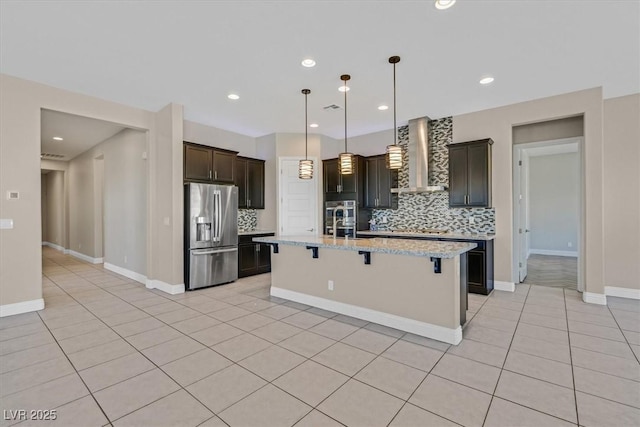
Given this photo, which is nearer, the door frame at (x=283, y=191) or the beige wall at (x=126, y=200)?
the beige wall at (x=126, y=200)

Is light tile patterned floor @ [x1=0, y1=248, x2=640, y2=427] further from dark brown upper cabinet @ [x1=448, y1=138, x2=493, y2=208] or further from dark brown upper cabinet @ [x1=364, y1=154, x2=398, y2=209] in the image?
dark brown upper cabinet @ [x1=364, y1=154, x2=398, y2=209]

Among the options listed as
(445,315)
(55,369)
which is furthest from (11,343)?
(445,315)

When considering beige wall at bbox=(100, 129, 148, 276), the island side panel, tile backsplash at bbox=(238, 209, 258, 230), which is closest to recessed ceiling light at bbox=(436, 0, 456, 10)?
the island side panel

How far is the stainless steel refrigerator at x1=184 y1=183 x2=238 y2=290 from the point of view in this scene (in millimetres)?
4902

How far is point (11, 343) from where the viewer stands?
294cm

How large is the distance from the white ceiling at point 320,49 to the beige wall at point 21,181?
0.27 meters

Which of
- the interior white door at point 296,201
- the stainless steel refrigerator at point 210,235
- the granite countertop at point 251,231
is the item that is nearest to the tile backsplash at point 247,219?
the granite countertop at point 251,231

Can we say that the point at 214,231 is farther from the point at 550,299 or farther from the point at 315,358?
the point at 550,299

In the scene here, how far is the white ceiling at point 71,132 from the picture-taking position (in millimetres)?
5130

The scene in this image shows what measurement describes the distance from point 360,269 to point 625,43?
3.64 m

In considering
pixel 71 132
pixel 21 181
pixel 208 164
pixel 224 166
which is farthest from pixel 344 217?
pixel 71 132

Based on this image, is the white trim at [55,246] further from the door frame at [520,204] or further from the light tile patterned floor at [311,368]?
the door frame at [520,204]

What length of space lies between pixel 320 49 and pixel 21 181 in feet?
13.4

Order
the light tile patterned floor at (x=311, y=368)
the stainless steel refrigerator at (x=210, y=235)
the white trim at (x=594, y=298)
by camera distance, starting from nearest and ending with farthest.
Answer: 1. the light tile patterned floor at (x=311, y=368)
2. the white trim at (x=594, y=298)
3. the stainless steel refrigerator at (x=210, y=235)
